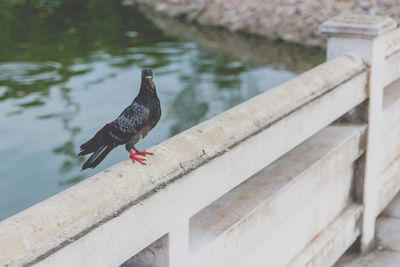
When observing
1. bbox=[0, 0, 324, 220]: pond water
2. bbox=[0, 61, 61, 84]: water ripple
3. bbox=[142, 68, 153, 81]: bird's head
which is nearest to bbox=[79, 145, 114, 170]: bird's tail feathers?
bbox=[142, 68, 153, 81]: bird's head

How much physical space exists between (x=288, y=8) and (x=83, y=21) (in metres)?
5.33

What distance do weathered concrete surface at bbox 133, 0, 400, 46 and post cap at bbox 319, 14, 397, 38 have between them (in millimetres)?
8476

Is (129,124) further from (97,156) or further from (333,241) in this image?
(333,241)

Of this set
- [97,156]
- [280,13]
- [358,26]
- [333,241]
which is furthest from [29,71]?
[97,156]

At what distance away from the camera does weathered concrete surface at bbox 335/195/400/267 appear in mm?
4594

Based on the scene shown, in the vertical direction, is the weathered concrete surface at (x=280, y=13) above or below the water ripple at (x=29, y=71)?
above

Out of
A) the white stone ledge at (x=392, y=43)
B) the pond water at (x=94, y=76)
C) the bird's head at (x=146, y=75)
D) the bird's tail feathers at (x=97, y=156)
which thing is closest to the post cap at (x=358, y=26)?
the white stone ledge at (x=392, y=43)

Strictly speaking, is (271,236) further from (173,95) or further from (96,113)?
(173,95)

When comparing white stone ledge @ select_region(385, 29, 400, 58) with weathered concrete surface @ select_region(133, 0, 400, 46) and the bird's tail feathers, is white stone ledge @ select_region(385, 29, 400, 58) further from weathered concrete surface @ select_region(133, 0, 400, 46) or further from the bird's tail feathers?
weathered concrete surface @ select_region(133, 0, 400, 46)

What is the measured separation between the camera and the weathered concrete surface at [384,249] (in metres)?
4.59

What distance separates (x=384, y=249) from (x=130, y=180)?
2.82m

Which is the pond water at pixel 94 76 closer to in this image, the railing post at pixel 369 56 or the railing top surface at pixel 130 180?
the railing post at pixel 369 56

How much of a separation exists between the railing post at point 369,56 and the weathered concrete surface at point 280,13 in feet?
27.6

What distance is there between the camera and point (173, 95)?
10281 mm
